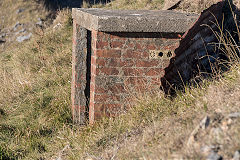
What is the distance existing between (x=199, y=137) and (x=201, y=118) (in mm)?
353

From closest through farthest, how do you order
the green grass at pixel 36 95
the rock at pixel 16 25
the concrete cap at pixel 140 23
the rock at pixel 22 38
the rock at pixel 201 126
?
the rock at pixel 201 126, the concrete cap at pixel 140 23, the green grass at pixel 36 95, the rock at pixel 22 38, the rock at pixel 16 25

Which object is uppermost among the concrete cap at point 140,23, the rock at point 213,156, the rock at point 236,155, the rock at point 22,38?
the concrete cap at point 140,23

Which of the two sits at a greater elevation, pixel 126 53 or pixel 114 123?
pixel 126 53

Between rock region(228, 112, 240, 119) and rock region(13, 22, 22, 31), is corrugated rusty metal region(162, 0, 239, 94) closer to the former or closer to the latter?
rock region(228, 112, 240, 119)

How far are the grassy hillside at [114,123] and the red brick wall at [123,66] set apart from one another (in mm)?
193

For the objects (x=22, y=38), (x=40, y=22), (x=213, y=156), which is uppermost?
(x=213, y=156)

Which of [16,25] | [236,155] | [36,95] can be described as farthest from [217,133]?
[16,25]

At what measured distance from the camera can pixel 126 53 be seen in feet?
14.6

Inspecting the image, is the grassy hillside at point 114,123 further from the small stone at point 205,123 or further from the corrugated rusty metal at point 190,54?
the corrugated rusty metal at point 190,54

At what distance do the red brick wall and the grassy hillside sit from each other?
193 mm

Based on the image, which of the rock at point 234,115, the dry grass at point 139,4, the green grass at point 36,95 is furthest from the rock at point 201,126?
the dry grass at point 139,4

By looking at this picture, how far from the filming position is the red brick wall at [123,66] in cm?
442

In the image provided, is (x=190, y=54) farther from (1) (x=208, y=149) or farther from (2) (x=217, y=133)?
(1) (x=208, y=149)

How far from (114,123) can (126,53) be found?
918 mm
